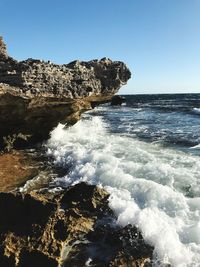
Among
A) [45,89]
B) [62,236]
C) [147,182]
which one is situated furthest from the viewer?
[45,89]

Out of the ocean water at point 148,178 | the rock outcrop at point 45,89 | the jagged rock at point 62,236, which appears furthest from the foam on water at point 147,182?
the rock outcrop at point 45,89

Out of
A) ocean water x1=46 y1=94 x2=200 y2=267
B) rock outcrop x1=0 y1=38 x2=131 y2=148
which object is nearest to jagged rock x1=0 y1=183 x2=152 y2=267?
ocean water x1=46 y1=94 x2=200 y2=267

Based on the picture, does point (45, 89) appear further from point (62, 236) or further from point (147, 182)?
point (62, 236)

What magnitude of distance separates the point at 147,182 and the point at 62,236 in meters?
3.57

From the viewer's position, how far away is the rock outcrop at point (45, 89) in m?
11.8

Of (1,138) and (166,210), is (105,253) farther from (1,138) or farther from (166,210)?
(1,138)

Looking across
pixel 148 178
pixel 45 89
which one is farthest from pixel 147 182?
pixel 45 89

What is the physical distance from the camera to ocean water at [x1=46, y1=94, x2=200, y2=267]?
23.5ft

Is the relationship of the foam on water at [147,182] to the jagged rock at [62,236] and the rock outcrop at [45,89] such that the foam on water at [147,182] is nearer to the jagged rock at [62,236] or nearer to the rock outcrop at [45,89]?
the jagged rock at [62,236]

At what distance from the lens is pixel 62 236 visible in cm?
694

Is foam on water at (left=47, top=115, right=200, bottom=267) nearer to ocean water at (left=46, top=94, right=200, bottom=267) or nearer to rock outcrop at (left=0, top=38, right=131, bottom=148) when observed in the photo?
ocean water at (left=46, top=94, right=200, bottom=267)

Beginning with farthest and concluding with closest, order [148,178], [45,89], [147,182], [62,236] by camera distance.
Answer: [45,89] → [148,178] → [147,182] → [62,236]

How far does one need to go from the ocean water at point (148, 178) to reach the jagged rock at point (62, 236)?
42 centimetres

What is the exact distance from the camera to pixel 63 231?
278 inches
